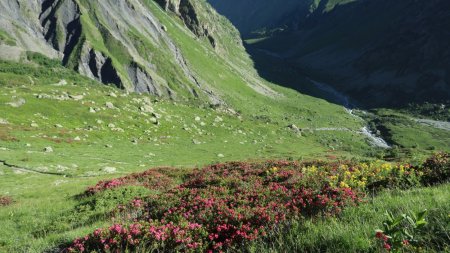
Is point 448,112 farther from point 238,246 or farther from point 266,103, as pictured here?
point 238,246

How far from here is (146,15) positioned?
182 m

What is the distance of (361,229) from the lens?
24.7 ft

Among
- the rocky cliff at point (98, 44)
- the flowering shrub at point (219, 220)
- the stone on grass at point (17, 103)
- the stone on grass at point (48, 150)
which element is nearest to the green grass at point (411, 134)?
the rocky cliff at point (98, 44)

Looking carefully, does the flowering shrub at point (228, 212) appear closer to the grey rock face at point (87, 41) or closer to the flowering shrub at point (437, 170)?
the flowering shrub at point (437, 170)

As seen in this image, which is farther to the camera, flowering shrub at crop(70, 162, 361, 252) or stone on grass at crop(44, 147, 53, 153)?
stone on grass at crop(44, 147, 53, 153)

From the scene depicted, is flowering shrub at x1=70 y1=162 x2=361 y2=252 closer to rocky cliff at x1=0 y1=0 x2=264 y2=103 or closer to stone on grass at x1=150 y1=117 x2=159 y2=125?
stone on grass at x1=150 y1=117 x2=159 y2=125

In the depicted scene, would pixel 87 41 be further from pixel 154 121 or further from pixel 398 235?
pixel 398 235

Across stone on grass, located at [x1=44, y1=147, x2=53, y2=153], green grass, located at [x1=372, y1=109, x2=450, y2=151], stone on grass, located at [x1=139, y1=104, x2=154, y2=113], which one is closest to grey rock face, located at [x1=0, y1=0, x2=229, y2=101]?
stone on grass, located at [x1=139, y1=104, x2=154, y2=113]

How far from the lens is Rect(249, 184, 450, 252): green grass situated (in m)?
6.62

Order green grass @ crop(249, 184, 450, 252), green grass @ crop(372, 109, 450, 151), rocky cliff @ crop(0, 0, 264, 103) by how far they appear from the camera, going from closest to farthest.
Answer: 1. green grass @ crop(249, 184, 450, 252)
2. rocky cliff @ crop(0, 0, 264, 103)
3. green grass @ crop(372, 109, 450, 151)

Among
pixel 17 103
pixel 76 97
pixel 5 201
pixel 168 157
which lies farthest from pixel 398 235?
pixel 76 97

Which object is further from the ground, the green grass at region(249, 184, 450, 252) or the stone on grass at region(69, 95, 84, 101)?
the green grass at region(249, 184, 450, 252)

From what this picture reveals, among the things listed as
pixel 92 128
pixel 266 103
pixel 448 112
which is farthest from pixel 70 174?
pixel 448 112

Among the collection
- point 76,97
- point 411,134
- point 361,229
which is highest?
point 361,229
